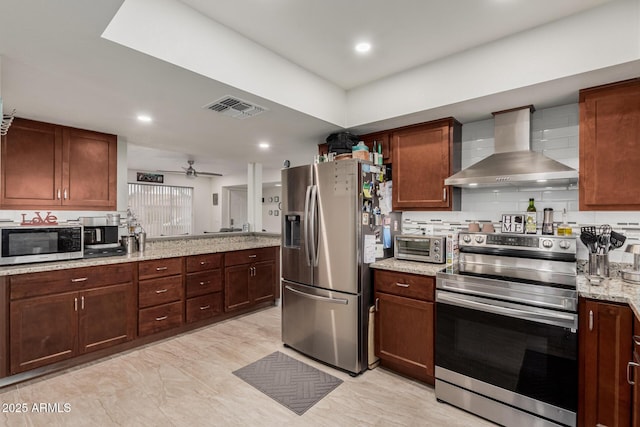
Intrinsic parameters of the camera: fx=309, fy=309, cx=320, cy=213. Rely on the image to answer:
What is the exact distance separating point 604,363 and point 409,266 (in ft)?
4.03

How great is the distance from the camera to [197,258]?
139 inches

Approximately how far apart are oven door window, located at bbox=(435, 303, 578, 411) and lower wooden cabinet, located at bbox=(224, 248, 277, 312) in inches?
100

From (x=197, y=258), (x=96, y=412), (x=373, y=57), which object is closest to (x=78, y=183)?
(x=197, y=258)

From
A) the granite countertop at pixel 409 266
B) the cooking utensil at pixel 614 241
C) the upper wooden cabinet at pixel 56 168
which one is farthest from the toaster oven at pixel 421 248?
the upper wooden cabinet at pixel 56 168

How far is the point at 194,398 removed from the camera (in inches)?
89.0

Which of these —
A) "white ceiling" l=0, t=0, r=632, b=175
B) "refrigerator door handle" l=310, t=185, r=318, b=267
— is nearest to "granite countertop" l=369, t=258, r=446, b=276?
"refrigerator door handle" l=310, t=185, r=318, b=267

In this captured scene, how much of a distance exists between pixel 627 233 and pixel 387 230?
68.5 inches

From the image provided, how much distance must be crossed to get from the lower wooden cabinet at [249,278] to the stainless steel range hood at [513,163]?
2.63 metres

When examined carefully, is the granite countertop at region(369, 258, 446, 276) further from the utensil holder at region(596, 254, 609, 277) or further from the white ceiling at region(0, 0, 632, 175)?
the white ceiling at region(0, 0, 632, 175)

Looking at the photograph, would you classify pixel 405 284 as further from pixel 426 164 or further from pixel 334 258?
pixel 426 164

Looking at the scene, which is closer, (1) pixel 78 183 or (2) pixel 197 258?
(1) pixel 78 183

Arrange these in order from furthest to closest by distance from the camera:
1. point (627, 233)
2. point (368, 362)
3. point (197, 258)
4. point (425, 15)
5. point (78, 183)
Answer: point (197, 258) < point (78, 183) < point (368, 362) < point (627, 233) < point (425, 15)

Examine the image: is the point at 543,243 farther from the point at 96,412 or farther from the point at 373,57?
the point at 96,412

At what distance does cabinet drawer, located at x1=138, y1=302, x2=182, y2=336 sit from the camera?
310 centimetres
